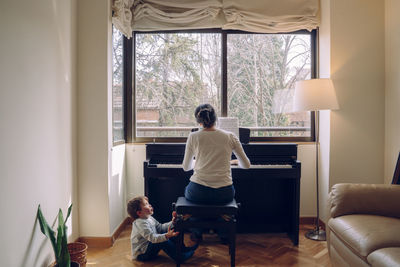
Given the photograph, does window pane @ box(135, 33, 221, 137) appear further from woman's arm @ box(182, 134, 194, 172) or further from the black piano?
woman's arm @ box(182, 134, 194, 172)

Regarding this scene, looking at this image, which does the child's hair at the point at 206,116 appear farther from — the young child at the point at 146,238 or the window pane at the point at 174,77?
the window pane at the point at 174,77

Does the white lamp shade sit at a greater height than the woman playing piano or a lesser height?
greater

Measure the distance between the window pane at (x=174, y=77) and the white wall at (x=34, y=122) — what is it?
100cm

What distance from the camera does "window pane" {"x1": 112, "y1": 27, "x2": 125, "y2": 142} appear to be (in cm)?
315

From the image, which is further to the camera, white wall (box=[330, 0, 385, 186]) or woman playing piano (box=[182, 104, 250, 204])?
white wall (box=[330, 0, 385, 186])

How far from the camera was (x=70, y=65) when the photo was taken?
2662 millimetres

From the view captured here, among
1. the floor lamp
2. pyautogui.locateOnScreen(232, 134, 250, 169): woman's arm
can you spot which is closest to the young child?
pyautogui.locateOnScreen(232, 134, 250, 169): woman's arm

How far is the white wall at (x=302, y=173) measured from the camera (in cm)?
350

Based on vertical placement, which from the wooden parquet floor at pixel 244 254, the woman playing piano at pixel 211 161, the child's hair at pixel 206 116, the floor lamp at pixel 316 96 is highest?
the floor lamp at pixel 316 96

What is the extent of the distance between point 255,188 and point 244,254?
69cm

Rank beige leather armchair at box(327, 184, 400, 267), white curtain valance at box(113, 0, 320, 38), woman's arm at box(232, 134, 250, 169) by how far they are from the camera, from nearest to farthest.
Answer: beige leather armchair at box(327, 184, 400, 267)
woman's arm at box(232, 134, 250, 169)
white curtain valance at box(113, 0, 320, 38)

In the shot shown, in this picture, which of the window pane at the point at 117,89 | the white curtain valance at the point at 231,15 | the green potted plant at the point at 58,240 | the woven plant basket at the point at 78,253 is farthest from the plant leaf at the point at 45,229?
the white curtain valance at the point at 231,15

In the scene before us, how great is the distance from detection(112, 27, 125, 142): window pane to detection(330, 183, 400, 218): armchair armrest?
214 cm

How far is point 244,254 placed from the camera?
2717 millimetres
